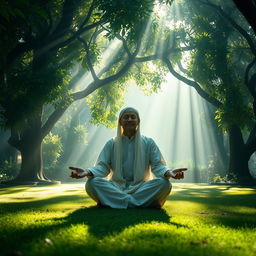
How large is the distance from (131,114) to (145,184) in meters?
1.39

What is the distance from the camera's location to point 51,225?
3770mm

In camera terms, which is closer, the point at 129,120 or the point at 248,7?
the point at 248,7

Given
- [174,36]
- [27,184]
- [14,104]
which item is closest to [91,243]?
[14,104]

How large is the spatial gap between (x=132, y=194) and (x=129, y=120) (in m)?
1.39

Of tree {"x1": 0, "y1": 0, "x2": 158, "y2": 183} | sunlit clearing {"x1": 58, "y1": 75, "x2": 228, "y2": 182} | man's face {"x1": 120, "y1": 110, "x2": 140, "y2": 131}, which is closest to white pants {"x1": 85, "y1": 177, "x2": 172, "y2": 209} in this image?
man's face {"x1": 120, "y1": 110, "x2": 140, "y2": 131}

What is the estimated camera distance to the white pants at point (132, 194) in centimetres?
549

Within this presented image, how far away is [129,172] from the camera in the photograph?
20.1 ft

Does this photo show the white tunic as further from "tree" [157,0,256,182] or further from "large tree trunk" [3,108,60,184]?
"large tree trunk" [3,108,60,184]

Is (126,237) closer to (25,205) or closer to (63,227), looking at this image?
(63,227)

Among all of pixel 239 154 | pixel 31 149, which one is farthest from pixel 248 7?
pixel 31 149

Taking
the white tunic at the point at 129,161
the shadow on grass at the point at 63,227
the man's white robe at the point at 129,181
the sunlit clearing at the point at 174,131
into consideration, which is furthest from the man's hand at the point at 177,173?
the sunlit clearing at the point at 174,131

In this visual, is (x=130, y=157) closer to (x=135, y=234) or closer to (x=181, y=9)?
(x=135, y=234)

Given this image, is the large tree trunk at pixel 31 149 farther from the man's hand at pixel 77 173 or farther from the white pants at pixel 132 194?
the man's hand at pixel 77 173

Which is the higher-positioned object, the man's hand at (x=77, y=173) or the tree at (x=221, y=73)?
the tree at (x=221, y=73)
